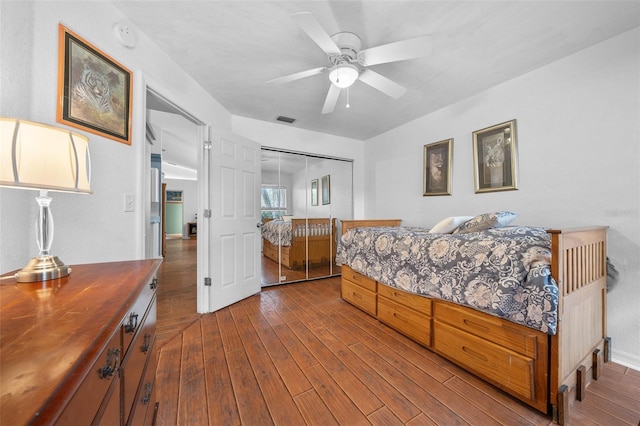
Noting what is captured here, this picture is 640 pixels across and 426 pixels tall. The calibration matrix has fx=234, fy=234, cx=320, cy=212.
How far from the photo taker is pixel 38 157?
748 millimetres

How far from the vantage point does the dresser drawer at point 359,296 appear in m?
2.45

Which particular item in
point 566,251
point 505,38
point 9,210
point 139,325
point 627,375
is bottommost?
point 627,375

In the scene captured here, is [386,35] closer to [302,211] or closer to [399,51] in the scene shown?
[399,51]

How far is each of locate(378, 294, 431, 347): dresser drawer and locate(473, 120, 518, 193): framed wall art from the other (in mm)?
1570

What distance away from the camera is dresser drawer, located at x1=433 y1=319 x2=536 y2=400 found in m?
1.33

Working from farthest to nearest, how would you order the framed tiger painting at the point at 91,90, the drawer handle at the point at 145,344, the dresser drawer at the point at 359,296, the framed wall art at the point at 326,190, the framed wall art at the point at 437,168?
the framed wall art at the point at 326,190, the framed wall art at the point at 437,168, the dresser drawer at the point at 359,296, the framed tiger painting at the point at 91,90, the drawer handle at the point at 145,344

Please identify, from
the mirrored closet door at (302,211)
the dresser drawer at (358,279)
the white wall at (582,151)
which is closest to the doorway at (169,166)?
the mirrored closet door at (302,211)

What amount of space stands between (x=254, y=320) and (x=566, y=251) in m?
2.47

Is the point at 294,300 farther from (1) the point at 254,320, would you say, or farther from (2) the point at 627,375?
(2) the point at 627,375

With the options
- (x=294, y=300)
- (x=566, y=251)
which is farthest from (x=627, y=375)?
(x=294, y=300)

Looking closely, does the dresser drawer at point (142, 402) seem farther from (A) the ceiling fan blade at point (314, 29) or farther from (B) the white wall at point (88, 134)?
(A) the ceiling fan blade at point (314, 29)

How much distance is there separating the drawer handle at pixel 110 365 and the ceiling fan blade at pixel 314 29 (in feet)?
5.09

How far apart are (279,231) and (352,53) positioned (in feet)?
8.43

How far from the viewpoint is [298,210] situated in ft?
12.3
